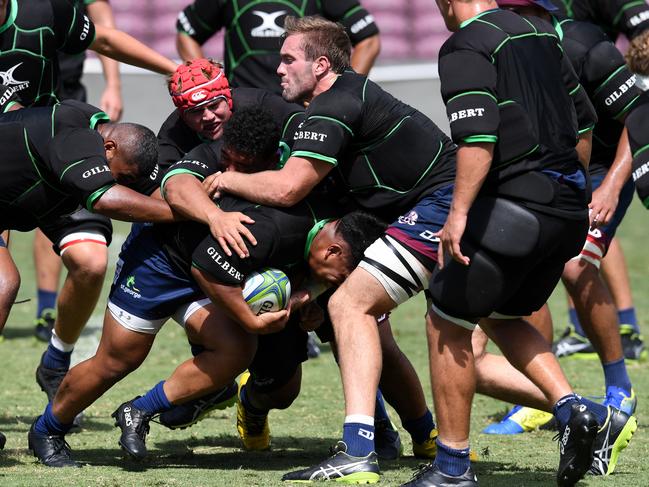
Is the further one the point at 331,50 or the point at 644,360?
the point at 644,360

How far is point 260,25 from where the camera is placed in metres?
8.07

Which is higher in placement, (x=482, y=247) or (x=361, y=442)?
(x=482, y=247)

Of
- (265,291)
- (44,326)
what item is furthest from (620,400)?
(44,326)

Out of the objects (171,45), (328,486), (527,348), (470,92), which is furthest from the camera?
(171,45)

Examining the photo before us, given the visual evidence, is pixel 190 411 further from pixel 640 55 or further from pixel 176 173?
pixel 640 55

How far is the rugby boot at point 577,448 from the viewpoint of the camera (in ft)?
14.5

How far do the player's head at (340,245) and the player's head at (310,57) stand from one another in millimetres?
651

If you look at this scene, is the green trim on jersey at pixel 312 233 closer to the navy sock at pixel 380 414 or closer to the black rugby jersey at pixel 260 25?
the navy sock at pixel 380 414

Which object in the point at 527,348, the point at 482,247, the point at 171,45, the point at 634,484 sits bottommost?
the point at 171,45

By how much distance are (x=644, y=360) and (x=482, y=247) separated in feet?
12.6

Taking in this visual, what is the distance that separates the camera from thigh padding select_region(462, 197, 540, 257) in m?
4.44

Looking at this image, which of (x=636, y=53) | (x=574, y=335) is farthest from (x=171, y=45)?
(x=636, y=53)

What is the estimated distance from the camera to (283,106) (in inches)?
222

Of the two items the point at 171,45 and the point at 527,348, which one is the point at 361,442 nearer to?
the point at 527,348
